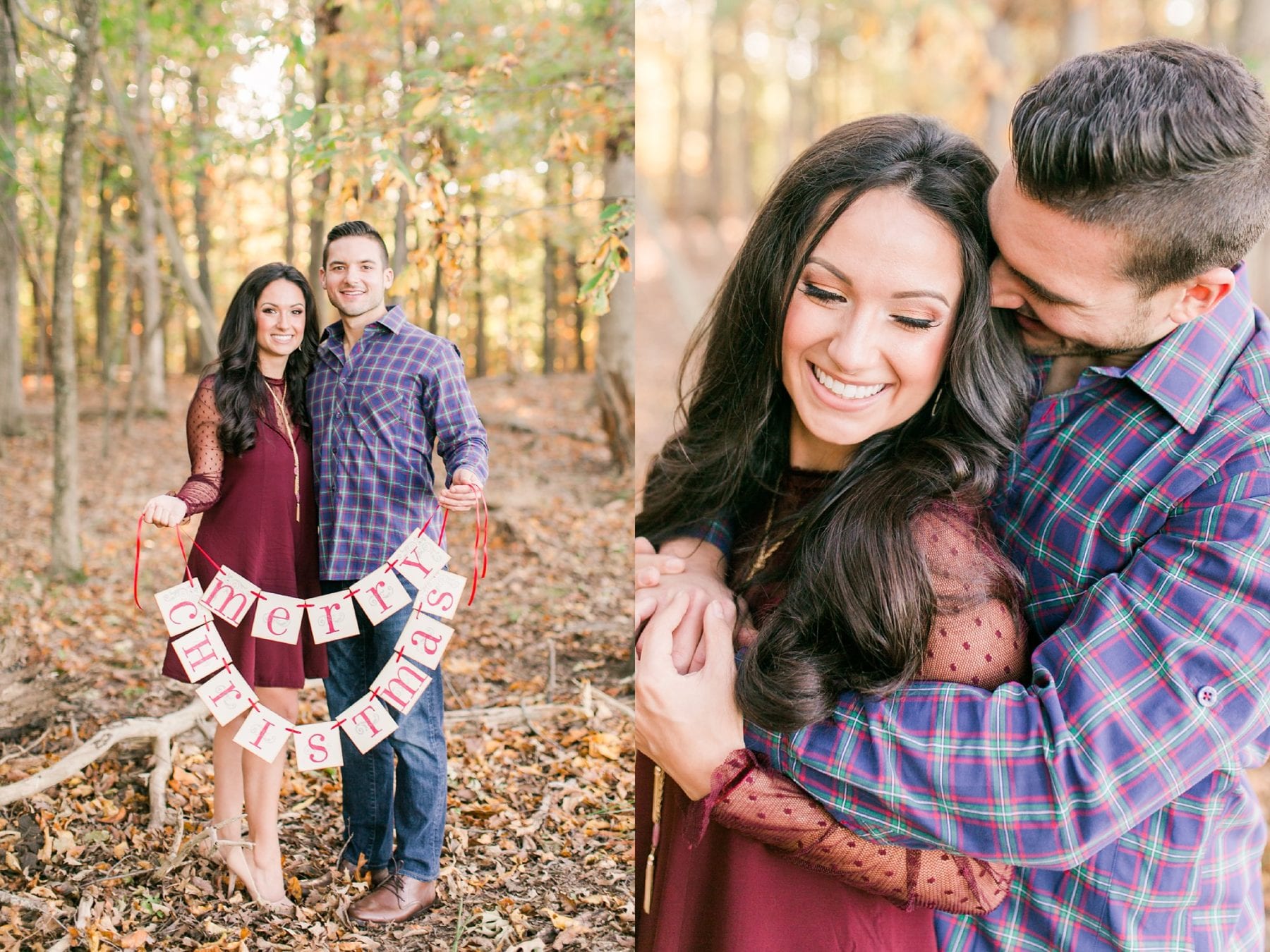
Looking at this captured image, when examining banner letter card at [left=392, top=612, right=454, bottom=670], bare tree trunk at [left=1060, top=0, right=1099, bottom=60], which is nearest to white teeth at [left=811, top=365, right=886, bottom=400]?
banner letter card at [left=392, top=612, right=454, bottom=670]

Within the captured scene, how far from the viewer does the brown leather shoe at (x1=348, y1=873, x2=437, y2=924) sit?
152 centimetres

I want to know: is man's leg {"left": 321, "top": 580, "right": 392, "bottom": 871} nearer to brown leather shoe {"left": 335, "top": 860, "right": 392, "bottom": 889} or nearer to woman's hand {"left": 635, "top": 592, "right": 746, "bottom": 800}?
brown leather shoe {"left": 335, "top": 860, "right": 392, "bottom": 889}

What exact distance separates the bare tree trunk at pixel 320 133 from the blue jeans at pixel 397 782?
1.77ft

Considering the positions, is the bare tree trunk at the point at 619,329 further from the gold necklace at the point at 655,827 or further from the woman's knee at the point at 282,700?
the woman's knee at the point at 282,700

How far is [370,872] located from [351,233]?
993 mm

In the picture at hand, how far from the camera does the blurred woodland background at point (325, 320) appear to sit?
5.05ft

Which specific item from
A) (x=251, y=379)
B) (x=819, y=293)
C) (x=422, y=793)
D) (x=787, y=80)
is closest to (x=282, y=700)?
(x=422, y=793)

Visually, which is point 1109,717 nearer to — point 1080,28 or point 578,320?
point 578,320

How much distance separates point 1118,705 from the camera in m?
1.25

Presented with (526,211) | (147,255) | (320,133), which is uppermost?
(320,133)

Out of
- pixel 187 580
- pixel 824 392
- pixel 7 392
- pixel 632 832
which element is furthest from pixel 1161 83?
pixel 7 392

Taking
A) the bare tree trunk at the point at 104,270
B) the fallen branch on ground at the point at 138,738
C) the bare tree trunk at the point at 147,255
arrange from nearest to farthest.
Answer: the fallen branch on ground at the point at 138,738 → the bare tree trunk at the point at 147,255 → the bare tree trunk at the point at 104,270

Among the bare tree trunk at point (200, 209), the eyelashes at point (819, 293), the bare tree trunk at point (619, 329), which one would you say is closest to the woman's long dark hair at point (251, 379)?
the bare tree trunk at point (200, 209)

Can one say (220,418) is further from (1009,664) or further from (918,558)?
(1009,664)
